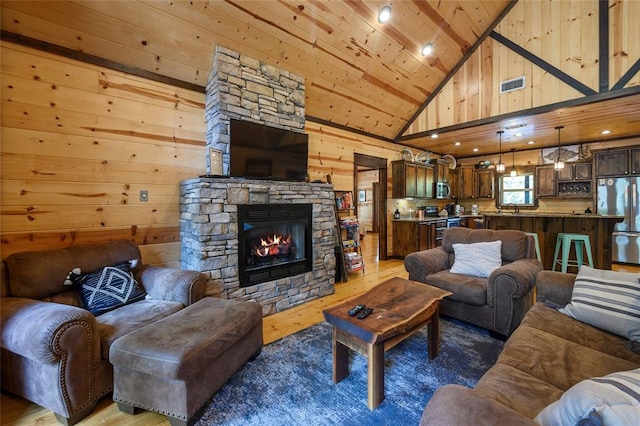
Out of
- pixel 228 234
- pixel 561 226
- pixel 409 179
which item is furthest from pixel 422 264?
pixel 409 179

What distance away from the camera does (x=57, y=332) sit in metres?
1.48

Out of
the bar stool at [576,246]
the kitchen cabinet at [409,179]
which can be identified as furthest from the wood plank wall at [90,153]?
A: the bar stool at [576,246]

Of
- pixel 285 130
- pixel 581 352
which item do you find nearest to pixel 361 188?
pixel 285 130

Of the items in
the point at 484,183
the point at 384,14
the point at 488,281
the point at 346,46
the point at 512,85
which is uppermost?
the point at 384,14

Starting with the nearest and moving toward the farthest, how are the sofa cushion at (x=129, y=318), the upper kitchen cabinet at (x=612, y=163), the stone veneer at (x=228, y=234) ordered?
the sofa cushion at (x=129, y=318)
the stone veneer at (x=228, y=234)
the upper kitchen cabinet at (x=612, y=163)

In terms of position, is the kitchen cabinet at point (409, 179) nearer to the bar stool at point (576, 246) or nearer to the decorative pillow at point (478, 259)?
the bar stool at point (576, 246)

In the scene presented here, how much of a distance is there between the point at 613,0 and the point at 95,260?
21.0 feet

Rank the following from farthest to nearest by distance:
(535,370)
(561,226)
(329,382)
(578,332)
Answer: (561,226) < (329,382) < (578,332) < (535,370)

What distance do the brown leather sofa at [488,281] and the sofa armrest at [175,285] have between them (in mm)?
2160

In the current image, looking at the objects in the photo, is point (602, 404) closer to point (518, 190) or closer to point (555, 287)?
point (555, 287)

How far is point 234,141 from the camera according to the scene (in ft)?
9.93

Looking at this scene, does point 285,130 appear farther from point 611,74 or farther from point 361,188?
point 361,188

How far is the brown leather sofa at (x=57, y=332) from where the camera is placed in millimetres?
1507

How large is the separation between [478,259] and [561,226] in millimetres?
2772
